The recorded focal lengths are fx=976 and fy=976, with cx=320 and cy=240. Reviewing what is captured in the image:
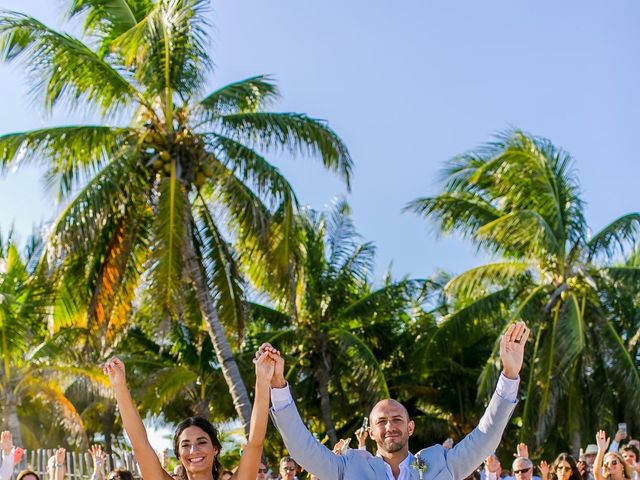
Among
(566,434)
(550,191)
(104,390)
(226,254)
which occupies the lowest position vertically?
(566,434)

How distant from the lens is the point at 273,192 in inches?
685

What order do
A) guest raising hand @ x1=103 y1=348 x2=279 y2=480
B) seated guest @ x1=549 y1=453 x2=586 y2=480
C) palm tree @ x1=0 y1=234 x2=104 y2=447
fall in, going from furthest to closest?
palm tree @ x1=0 y1=234 x2=104 y2=447
seated guest @ x1=549 y1=453 x2=586 y2=480
guest raising hand @ x1=103 y1=348 x2=279 y2=480

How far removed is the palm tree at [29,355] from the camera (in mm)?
18773

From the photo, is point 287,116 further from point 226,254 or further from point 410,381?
point 410,381

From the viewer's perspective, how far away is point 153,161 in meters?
17.4

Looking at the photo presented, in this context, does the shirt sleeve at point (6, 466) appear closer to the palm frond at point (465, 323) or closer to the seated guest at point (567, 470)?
the seated guest at point (567, 470)

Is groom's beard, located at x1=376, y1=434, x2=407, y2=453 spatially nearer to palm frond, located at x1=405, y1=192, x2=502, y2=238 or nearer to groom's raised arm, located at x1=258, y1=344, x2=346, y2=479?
groom's raised arm, located at x1=258, y1=344, x2=346, y2=479

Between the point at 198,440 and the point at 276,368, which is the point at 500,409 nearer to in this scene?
the point at 276,368

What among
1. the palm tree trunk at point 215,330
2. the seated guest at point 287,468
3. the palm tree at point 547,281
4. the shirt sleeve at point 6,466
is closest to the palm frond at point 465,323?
the palm tree at point 547,281

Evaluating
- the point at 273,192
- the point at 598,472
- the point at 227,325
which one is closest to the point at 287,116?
the point at 273,192

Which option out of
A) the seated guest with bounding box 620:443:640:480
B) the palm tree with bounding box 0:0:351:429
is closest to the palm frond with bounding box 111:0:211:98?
the palm tree with bounding box 0:0:351:429

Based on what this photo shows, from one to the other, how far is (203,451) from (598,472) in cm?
614

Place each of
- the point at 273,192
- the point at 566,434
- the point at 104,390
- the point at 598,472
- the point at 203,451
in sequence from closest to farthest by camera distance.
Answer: the point at 203,451 < the point at 598,472 < the point at 273,192 < the point at 104,390 < the point at 566,434

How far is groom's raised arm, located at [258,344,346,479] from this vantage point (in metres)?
4.43
